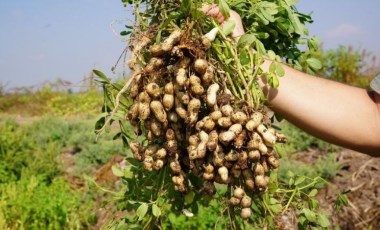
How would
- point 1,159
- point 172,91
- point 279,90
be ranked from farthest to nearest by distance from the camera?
point 1,159
point 279,90
point 172,91

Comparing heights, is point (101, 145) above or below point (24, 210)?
below

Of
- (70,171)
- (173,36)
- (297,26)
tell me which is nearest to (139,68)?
(173,36)

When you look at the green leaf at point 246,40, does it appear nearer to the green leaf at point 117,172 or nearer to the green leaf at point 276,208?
the green leaf at point 276,208

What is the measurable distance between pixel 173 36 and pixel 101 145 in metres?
4.98

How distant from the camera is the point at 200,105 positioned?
4.50 feet

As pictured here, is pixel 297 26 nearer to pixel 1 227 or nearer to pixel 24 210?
pixel 1 227

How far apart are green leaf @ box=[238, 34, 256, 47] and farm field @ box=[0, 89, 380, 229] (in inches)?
43.5

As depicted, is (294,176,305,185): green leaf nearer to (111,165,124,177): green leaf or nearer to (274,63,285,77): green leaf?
(274,63,285,77): green leaf

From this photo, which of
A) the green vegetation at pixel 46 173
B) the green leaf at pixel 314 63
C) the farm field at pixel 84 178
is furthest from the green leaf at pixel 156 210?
the green vegetation at pixel 46 173

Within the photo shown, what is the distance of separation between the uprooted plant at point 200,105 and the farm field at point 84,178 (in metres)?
0.84

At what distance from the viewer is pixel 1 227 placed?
3549 mm

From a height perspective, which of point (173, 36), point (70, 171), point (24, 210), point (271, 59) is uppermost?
point (173, 36)

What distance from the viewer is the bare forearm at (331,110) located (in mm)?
1753

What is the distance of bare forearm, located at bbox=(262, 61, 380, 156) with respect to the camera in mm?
1753
